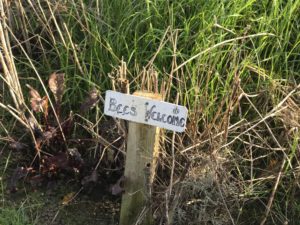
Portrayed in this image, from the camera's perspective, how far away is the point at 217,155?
2027mm

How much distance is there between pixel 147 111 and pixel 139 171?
11.6 inches

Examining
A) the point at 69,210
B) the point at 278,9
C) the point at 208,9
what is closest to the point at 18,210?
the point at 69,210

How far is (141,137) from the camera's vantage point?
1.93 m

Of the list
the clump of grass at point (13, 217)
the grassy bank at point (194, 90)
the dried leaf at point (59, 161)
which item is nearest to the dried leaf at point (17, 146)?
the grassy bank at point (194, 90)

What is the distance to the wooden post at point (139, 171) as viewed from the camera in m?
1.92

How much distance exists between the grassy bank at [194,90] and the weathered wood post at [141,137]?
0.25 feet

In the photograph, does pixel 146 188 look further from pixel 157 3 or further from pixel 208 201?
pixel 157 3

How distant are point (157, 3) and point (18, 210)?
3.93 feet

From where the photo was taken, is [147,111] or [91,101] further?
[91,101]

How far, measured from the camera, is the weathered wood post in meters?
1.81

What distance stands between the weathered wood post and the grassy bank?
0.08 meters

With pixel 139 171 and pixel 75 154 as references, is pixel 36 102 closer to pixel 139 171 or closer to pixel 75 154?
pixel 75 154

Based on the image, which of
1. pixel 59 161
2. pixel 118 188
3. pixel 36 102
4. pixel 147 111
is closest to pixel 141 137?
pixel 147 111

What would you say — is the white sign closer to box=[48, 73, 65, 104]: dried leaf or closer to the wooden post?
the wooden post
